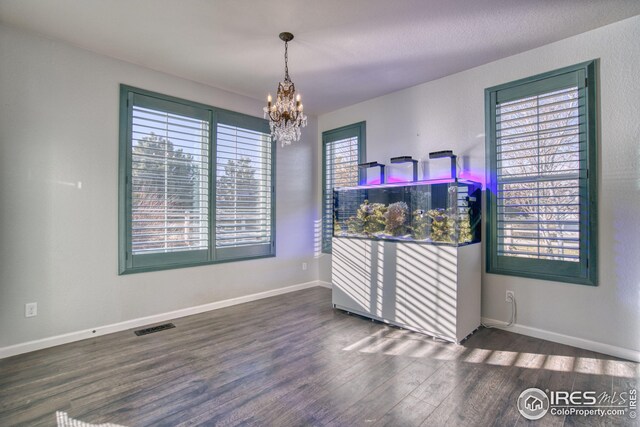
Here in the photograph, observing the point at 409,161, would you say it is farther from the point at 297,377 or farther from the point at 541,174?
the point at 297,377

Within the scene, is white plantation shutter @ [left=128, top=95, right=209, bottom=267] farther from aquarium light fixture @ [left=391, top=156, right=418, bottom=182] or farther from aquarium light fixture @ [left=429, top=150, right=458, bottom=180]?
aquarium light fixture @ [left=429, top=150, right=458, bottom=180]

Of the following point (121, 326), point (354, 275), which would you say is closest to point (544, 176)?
point (354, 275)

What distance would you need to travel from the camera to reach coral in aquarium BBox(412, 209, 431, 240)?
321 cm

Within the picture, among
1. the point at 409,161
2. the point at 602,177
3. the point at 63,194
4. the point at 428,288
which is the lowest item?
the point at 428,288

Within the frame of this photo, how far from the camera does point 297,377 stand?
93.0 inches

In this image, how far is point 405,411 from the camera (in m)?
1.95

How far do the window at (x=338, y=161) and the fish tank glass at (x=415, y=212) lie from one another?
3.02 ft

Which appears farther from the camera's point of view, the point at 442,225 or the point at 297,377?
the point at 442,225

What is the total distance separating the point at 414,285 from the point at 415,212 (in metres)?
0.78

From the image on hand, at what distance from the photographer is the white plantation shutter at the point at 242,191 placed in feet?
13.6

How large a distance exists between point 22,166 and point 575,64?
524cm

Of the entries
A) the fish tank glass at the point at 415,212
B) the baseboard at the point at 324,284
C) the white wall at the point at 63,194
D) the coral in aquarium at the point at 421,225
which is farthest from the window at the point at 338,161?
the white wall at the point at 63,194

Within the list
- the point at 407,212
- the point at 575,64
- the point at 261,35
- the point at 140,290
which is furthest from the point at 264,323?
the point at 575,64

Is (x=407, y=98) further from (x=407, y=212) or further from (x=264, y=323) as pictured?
(x=264, y=323)
